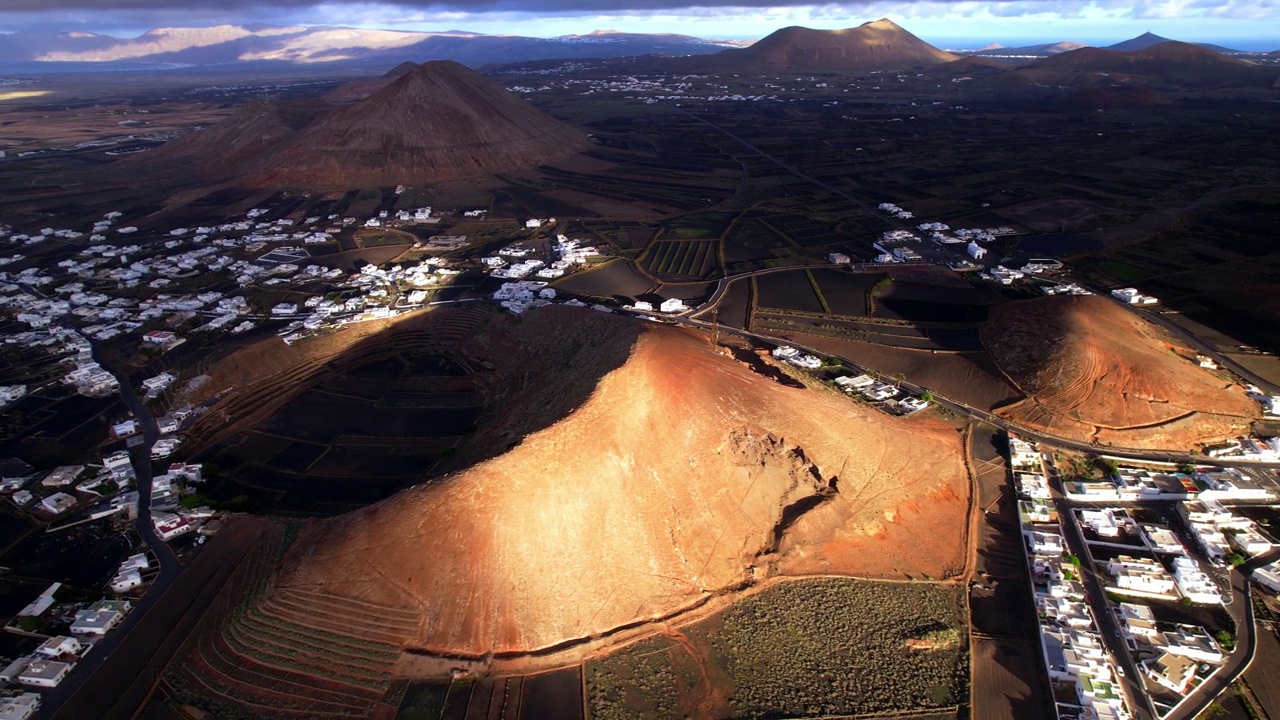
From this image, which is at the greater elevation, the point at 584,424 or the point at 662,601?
the point at 584,424

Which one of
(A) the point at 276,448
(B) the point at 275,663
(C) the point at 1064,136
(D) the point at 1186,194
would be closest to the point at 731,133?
(C) the point at 1064,136

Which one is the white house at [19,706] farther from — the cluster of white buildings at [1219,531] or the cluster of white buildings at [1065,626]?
the cluster of white buildings at [1219,531]

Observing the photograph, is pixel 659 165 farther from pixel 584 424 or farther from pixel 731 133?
pixel 584 424

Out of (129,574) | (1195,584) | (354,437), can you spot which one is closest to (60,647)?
(129,574)

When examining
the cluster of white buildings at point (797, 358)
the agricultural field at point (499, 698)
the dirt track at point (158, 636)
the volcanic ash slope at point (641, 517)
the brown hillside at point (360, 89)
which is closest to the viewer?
the agricultural field at point (499, 698)

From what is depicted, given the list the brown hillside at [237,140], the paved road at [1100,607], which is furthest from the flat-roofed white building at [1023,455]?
the brown hillside at [237,140]

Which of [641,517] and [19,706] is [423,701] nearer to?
[641,517]
